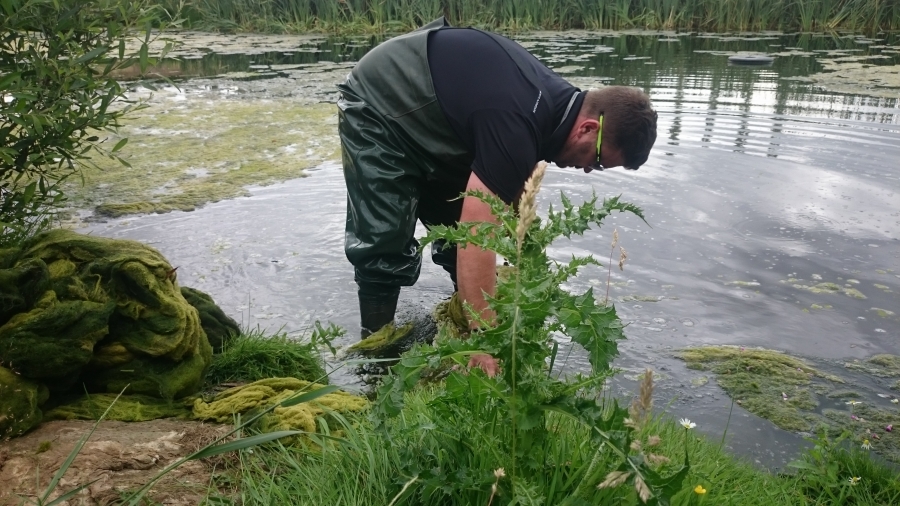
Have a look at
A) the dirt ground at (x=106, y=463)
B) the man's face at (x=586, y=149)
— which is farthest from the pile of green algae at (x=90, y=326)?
the man's face at (x=586, y=149)

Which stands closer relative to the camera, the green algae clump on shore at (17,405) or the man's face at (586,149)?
the green algae clump on shore at (17,405)

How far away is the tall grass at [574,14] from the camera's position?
1569 cm

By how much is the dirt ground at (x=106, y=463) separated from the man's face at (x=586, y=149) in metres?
2.00

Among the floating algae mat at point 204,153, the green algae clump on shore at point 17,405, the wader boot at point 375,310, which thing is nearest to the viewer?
the green algae clump on shore at point 17,405

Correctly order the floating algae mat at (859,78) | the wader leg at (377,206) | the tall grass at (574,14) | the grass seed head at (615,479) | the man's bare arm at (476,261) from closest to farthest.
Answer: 1. the grass seed head at (615,479)
2. the man's bare arm at (476,261)
3. the wader leg at (377,206)
4. the floating algae mat at (859,78)
5. the tall grass at (574,14)

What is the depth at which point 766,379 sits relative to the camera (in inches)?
141

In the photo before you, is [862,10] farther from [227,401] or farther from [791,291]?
[227,401]

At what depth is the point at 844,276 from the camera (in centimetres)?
474

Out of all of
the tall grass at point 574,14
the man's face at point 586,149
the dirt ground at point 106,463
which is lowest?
the dirt ground at point 106,463

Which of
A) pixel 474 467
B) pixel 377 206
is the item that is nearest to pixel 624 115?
pixel 377 206

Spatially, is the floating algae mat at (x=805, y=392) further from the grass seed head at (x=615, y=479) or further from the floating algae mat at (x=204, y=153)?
the floating algae mat at (x=204, y=153)

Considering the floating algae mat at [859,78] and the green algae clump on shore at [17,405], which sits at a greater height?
the floating algae mat at [859,78]

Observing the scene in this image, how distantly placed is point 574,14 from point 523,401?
56.0ft

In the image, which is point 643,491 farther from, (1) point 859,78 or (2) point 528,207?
(1) point 859,78
